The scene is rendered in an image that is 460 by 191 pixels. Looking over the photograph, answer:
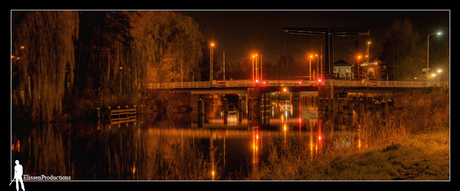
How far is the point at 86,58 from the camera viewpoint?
26.7 meters

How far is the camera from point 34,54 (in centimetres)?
1900

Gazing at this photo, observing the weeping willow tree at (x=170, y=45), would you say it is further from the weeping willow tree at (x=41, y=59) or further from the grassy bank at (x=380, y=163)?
the grassy bank at (x=380, y=163)

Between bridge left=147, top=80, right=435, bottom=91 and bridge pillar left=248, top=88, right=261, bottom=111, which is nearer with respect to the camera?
bridge left=147, top=80, right=435, bottom=91

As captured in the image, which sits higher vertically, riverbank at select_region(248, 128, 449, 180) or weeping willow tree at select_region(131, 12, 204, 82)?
weeping willow tree at select_region(131, 12, 204, 82)

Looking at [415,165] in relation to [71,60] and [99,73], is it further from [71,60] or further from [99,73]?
[99,73]

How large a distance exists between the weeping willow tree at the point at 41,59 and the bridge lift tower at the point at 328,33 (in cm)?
1830

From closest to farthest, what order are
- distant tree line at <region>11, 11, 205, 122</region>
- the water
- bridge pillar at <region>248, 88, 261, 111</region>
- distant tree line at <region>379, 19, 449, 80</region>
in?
the water
distant tree line at <region>11, 11, 205, 122</region>
bridge pillar at <region>248, 88, 261, 111</region>
distant tree line at <region>379, 19, 449, 80</region>

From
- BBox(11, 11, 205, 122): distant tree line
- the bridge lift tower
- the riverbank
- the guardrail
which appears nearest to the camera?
the riverbank

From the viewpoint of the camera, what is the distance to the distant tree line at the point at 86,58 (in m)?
19.0

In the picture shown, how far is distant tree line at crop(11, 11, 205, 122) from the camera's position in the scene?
19.0 meters

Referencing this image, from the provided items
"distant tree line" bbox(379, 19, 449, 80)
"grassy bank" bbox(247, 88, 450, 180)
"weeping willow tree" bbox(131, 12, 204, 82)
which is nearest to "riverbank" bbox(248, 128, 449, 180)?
"grassy bank" bbox(247, 88, 450, 180)

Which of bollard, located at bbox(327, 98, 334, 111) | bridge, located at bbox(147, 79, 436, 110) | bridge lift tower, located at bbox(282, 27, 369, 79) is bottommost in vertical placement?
bollard, located at bbox(327, 98, 334, 111)

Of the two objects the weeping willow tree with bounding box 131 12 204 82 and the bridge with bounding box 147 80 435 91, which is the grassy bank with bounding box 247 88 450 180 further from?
the weeping willow tree with bounding box 131 12 204 82

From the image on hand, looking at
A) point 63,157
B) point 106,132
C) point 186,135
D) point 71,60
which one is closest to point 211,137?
point 186,135
